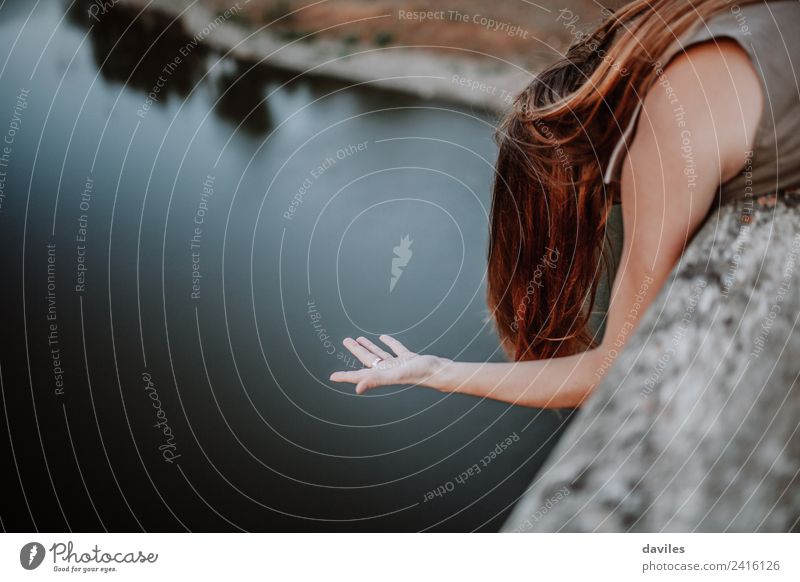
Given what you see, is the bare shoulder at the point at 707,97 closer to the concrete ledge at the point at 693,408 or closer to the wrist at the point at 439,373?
the concrete ledge at the point at 693,408

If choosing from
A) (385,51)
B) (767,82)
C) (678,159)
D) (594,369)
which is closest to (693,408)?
(594,369)

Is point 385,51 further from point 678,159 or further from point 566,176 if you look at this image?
point 678,159

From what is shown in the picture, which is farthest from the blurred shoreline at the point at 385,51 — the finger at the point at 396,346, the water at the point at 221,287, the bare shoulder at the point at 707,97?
the finger at the point at 396,346

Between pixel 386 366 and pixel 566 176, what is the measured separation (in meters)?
0.36

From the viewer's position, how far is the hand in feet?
3.38

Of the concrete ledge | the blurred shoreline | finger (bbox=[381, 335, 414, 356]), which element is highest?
the blurred shoreline

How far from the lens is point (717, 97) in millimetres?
990

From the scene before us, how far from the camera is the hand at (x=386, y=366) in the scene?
1.03 m

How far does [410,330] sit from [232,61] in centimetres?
43

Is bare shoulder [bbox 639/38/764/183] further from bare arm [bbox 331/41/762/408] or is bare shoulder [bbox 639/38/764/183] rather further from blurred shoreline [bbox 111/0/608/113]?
blurred shoreline [bbox 111/0/608/113]

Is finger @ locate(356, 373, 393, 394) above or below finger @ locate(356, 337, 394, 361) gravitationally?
below

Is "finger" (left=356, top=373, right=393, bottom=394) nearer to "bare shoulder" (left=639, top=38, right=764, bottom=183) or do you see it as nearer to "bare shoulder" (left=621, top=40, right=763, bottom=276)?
"bare shoulder" (left=621, top=40, right=763, bottom=276)

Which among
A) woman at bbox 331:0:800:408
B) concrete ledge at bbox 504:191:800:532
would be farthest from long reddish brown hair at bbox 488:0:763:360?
concrete ledge at bbox 504:191:800:532

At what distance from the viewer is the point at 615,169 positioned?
39.5 inches
